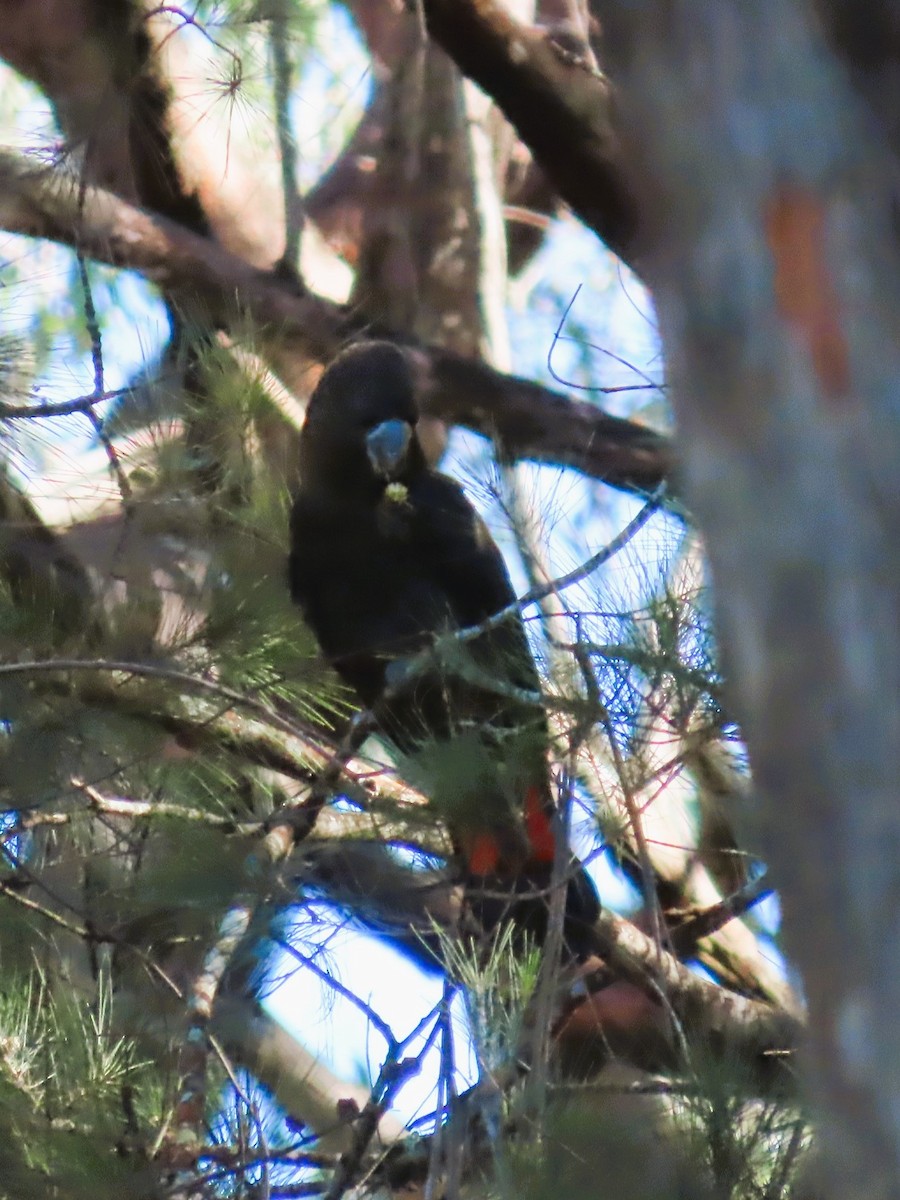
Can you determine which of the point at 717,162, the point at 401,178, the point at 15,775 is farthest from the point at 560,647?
the point at 401,178

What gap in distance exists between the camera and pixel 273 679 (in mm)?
2393

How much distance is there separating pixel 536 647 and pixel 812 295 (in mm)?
1240

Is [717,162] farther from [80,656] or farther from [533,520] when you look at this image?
[80,656]

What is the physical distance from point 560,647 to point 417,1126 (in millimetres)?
665

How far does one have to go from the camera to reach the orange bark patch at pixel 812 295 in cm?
70

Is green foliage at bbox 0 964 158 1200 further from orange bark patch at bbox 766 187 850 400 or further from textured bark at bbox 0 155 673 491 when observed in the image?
orange bark patch at bbox 766 187 850 400

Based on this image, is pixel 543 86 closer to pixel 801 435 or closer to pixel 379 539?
pixel 379 539

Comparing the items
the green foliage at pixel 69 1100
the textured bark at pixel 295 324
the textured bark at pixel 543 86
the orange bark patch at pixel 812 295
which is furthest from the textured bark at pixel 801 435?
the textured bark at pixel 543 86

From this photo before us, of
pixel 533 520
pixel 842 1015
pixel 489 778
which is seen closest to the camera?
pixel 842 1015

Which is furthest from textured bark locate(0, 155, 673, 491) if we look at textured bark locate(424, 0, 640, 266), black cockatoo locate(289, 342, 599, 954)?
textured bark locate(424, 0, 640, 266)

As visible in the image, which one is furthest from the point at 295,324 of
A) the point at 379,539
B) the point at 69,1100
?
the point at 69,1100

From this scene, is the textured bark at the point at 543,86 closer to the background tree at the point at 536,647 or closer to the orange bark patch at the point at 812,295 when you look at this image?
the background tree at the point at 536,647

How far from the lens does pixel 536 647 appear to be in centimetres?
192

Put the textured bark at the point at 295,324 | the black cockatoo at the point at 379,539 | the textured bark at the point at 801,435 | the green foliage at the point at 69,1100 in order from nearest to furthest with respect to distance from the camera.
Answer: the textured bark at the point at 801,435 < the green foliage at the point at 69,1100 < the textured bark at the point at 295,324 < the black cockatoo at the point at 379,539
